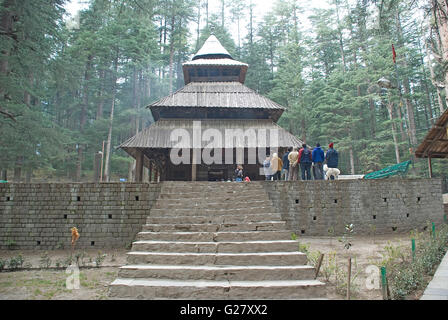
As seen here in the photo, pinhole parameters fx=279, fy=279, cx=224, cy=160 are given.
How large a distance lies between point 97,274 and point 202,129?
8222 mm

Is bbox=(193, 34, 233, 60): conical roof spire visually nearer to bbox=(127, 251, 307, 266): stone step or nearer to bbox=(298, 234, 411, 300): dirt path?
bbox=(298, 234, 411, 300): dirt path

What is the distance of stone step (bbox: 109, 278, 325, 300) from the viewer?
13.0 feet

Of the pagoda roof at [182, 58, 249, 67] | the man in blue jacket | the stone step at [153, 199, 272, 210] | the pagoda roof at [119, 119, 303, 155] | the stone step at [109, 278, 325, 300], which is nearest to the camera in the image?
the stone step at [109, 278, 325, 300]

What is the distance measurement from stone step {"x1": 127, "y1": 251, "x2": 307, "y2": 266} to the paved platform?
174cm

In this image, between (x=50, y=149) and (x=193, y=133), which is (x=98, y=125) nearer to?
(x=50, y=149)

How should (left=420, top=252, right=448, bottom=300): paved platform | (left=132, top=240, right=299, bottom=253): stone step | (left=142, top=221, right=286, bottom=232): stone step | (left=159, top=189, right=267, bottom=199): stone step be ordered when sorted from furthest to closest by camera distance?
(left=159, top=189, right=267, bottom=199): stone step → (left=142, top=221, right=286, bottom=232): stone step → (left=132, top=240, right=299, bottom=253): stone step → (left=420, top=252, right=448, bottom=300): paved platform

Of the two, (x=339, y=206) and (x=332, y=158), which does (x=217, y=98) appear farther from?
(x=339, y=206)

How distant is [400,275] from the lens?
481cm

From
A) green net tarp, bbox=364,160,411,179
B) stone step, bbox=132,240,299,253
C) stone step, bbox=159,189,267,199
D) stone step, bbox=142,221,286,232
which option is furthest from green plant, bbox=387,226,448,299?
green net tarp, bbox=364,160,411,179

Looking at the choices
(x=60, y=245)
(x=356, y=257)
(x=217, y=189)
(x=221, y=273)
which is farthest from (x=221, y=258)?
(x=60, y=245)

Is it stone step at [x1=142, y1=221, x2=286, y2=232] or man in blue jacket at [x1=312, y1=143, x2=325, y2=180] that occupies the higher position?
man in blue jacket at [x1=312, y1=143, x2=325, y2=180]

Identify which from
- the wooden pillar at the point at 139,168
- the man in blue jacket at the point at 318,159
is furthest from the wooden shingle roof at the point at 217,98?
the man in blue jacket at the point at 318,159
